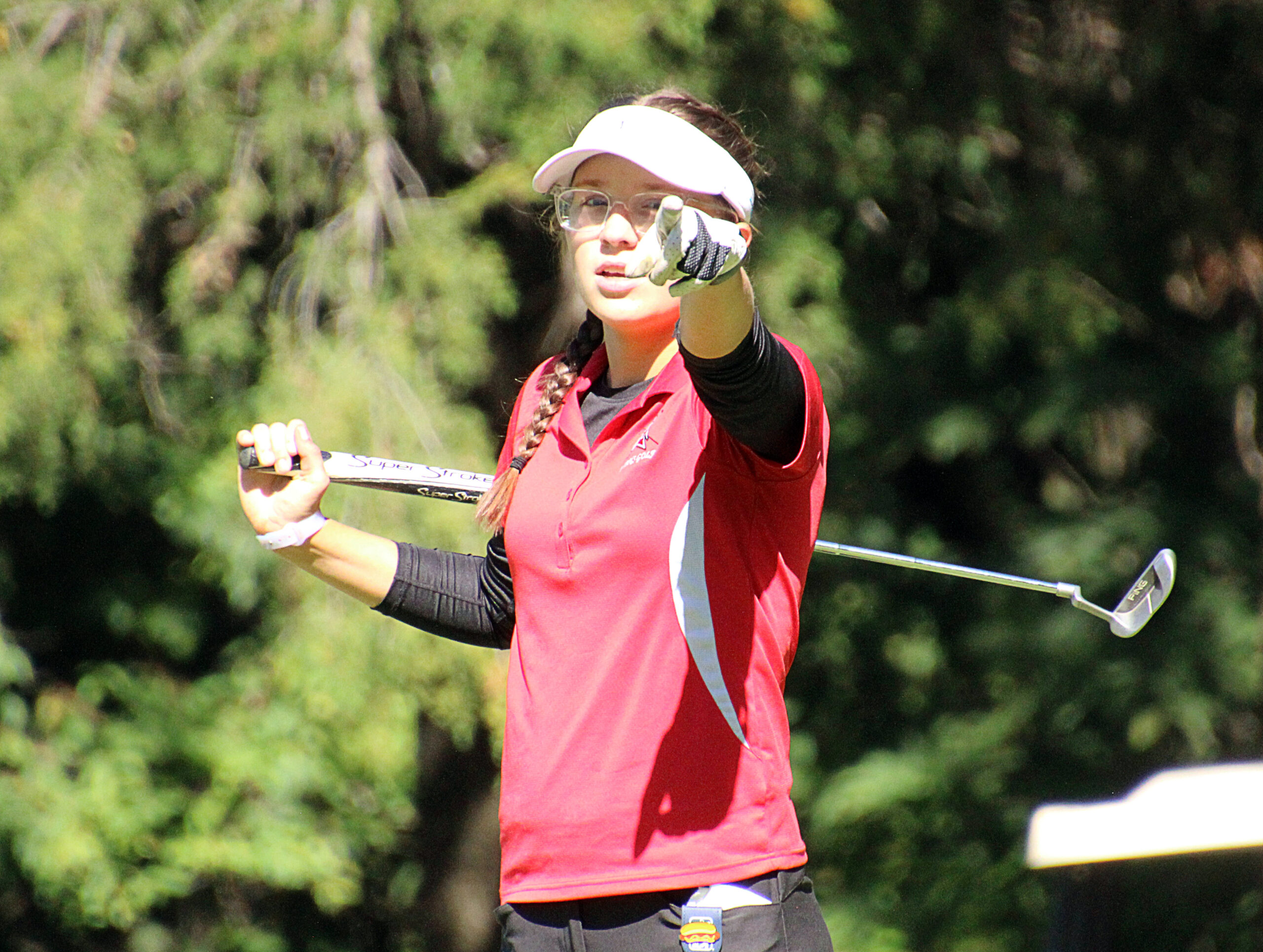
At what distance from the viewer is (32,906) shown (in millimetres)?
5984

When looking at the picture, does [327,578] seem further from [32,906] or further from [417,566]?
[32,906]

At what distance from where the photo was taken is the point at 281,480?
191cm

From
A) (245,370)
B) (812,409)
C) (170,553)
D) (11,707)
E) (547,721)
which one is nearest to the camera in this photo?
(812,409)

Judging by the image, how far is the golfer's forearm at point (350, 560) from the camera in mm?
1917

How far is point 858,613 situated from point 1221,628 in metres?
1.34

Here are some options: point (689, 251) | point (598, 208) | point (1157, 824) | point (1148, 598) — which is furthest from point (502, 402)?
point (1157, 824)

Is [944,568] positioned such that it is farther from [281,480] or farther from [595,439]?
[281,480]

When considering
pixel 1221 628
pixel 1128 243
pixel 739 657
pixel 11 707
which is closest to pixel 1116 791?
pixel 1221 628

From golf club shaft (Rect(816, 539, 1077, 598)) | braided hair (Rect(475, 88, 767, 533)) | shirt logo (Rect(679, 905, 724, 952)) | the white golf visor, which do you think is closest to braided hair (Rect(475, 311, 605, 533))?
braided hair (Rect(475, 88, 767, 533))

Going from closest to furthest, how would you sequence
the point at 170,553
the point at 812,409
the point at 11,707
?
the point at 812,409, the point at 11,707, the point at 170,553

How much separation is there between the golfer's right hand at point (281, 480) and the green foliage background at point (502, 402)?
2038 millimetres

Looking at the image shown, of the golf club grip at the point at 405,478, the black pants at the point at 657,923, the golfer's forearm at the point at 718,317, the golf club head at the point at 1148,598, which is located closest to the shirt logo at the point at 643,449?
the golfer's forearm at the point at 718,317

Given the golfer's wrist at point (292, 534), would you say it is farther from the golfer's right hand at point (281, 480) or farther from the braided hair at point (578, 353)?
the braided hair at point (578, 353)

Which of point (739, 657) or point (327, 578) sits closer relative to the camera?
point (739, 657)
